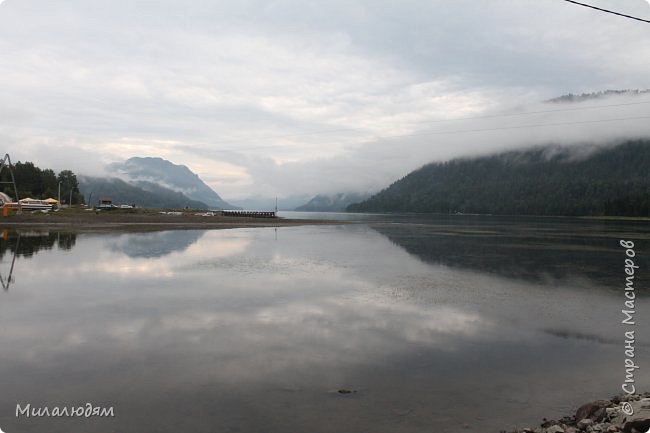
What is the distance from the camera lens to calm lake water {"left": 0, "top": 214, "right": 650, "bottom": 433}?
33.3 ft

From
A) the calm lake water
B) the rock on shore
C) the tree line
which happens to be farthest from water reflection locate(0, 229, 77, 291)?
the tree line

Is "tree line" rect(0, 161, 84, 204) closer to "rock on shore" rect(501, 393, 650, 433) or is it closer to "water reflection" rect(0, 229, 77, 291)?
"water reflection" rect(0, 229, 77, 291)

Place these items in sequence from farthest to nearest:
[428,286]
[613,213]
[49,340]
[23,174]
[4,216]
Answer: [613,213], [23,174], [4,216], [428,286], [49,340]

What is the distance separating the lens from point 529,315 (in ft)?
64.5

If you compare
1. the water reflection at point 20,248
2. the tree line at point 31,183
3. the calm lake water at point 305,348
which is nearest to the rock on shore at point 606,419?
the calm lake water at point 305,348

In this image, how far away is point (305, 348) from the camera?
→ 47.4 feet

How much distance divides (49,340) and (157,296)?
22.9ft

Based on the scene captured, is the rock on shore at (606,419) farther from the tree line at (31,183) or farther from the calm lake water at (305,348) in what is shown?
the tree line at (31,183)

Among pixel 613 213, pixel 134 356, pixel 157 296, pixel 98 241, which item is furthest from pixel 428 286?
pixel 613 213

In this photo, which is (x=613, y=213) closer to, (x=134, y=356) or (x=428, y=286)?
(x=428, y=286)

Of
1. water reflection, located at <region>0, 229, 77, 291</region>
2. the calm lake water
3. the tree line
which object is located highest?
the tree line

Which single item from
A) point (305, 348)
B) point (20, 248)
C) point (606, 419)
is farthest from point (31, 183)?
point (606, 419)

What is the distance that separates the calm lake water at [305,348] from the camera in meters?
→ 10.1

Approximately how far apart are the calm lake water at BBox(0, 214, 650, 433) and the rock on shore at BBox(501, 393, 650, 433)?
55 cm
